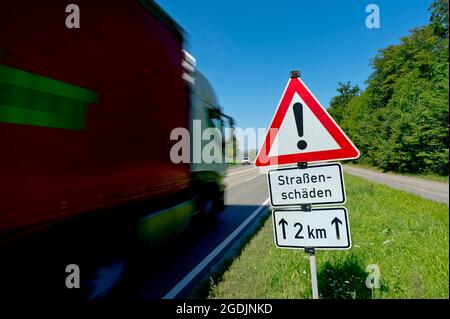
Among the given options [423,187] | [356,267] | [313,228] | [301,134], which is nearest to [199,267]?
[356,267]

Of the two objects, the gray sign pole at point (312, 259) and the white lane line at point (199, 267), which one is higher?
the gray sign pole at point (312, 259)

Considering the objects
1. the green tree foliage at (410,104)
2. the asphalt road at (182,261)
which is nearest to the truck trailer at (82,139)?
the asphalt road at (182,261)

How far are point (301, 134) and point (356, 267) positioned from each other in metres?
2.47

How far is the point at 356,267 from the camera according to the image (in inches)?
150

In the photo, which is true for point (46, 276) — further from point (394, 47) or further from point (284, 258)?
point (394, 47)

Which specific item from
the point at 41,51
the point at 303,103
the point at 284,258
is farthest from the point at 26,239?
the point at 284,258

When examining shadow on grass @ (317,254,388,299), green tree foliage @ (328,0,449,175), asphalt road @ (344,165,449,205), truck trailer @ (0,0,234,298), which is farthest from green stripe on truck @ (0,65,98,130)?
green tree foliage @ (328,0,449,175)

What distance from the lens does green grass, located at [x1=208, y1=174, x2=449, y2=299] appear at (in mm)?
3217

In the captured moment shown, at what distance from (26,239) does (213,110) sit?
18.0 ft

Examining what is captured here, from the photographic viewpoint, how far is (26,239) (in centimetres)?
225

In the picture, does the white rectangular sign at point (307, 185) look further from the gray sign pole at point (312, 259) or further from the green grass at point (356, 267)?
the green grass at point (356, 267)

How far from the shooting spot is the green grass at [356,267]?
3.22m

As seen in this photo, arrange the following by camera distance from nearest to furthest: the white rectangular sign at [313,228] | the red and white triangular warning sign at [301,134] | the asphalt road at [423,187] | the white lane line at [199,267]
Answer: the white rectangular sign at [313,228]
the red and white triangular warning sign at [301,134]
the white lane line at [199,267]
the asphalt road at [423,187]

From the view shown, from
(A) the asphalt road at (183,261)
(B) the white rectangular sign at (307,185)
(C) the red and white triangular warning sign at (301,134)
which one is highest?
(C) the red and white triangular warning sign at (301,134)
